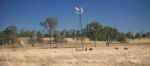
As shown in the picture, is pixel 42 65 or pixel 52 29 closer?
pixel 42 65

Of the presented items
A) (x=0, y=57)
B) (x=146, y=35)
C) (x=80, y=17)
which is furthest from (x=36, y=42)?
(x=146, y=35)

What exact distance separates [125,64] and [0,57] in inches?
337

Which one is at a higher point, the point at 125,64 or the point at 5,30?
the point at 5,30

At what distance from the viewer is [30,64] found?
56.2ft

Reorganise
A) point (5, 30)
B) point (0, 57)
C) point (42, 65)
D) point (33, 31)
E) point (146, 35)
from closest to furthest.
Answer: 1. point (42, 65)
2. point (0, 57)
3. point (5, 30)
4. point (33, 31)
5. point (146, 35)

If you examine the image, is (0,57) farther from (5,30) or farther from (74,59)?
(5,30)

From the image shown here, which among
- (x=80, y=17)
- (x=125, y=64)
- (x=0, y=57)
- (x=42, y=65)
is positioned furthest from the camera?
(x=80, y=17)

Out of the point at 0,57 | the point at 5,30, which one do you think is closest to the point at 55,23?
the point at 5,30

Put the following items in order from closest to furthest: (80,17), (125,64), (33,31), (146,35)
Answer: (125,64), (80,17), (33,31), (146,35)

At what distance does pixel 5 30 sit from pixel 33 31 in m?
9.67

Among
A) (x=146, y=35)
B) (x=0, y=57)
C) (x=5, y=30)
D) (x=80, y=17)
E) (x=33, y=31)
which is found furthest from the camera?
(x=146, y=35)

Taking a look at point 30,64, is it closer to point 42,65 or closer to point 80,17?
point 42,65

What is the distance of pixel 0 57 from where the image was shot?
19.3 metres

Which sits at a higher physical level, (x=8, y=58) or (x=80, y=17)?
(x=80, y=17)
